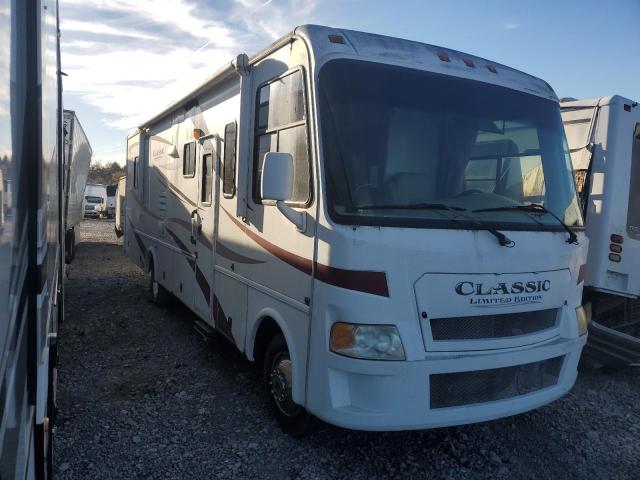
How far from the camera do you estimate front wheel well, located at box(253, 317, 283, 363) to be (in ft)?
13.8

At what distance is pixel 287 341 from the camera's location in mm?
3719

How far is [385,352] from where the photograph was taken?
3.18 m

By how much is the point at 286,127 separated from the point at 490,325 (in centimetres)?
191

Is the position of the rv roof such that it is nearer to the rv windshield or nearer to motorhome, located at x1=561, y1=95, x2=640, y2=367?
the rv windshield

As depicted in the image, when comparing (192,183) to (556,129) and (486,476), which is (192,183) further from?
(486,476)

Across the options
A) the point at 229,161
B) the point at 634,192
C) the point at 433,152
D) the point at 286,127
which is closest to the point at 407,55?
the point at 433,152

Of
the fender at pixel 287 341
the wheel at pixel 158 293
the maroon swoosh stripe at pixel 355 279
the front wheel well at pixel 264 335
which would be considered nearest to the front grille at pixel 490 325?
the maroon swoosh stripe at pixel 355 279

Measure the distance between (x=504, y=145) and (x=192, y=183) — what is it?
138 inches

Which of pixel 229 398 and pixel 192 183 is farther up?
pixel 192 183

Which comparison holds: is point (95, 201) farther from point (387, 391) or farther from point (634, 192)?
point (387, 391)

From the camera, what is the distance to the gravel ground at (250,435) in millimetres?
3656

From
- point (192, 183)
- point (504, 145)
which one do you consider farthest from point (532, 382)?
point (192, 183)

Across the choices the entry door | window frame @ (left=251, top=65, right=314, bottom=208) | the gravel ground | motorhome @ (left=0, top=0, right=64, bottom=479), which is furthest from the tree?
motorhome @ (left=0, top=0, right=64, bottom=479)

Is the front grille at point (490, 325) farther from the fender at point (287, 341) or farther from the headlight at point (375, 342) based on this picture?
the fender at point (287, 341)
